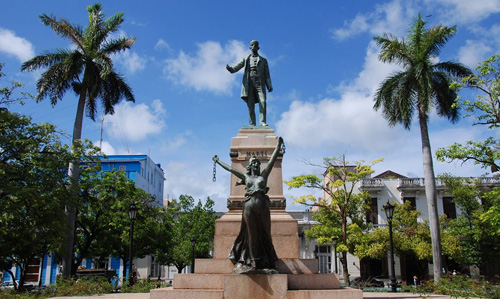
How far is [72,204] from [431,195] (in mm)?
18265

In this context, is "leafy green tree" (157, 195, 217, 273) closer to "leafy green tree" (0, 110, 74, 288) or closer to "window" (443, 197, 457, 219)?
"leafy green tree" (0, 110, 74, 288)

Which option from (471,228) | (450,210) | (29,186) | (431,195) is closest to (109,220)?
(29,186)

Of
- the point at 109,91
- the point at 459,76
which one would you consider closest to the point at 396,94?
the point at 459,76

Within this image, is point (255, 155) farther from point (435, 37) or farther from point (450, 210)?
point (450, 210)

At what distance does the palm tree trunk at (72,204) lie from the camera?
20069 millimetres

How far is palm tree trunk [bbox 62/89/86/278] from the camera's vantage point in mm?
20069

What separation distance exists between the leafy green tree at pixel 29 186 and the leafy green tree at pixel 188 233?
1692cm

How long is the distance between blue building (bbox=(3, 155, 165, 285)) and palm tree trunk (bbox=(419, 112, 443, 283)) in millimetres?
22713

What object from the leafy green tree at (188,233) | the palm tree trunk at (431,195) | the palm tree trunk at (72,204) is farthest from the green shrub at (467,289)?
the leafy green tree at (188,233)

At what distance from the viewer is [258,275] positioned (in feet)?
25.4

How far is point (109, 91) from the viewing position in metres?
26.4

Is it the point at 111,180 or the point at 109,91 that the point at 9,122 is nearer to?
the point at 109,91

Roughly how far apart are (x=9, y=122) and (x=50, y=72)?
6672mm

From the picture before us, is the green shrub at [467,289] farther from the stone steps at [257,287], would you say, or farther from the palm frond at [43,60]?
the palm frond at [43,60]
